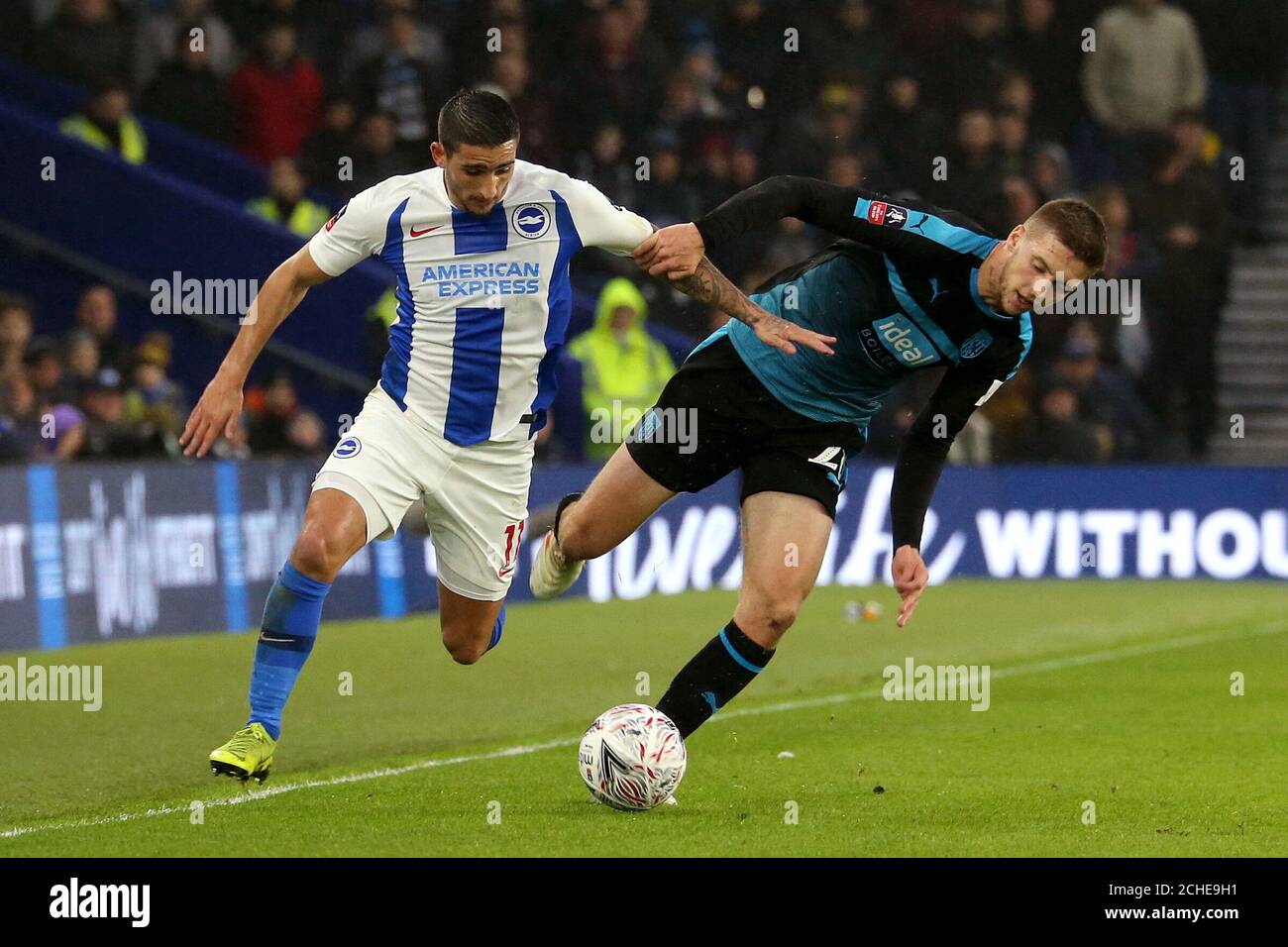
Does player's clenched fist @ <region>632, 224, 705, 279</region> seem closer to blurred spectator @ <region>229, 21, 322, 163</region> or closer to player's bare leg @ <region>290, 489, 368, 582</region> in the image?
player's bare leg @ <region>290, 489, 368, 582</region>

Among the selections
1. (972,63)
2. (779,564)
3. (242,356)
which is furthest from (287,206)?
(779,564)

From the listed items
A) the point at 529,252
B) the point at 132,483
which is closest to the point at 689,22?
the point at 132,483

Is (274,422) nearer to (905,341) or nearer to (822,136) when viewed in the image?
(822,136)

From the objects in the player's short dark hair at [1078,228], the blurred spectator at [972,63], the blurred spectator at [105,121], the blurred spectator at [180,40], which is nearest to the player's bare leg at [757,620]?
the player's short dark hair at [1078,228]

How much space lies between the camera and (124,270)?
54.1 feet

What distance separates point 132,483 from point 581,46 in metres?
8.03

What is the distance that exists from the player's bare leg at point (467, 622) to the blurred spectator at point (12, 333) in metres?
6.11

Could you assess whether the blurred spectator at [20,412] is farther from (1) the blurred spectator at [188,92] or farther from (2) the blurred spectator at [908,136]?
(2) the blurred spectator at [908,136]

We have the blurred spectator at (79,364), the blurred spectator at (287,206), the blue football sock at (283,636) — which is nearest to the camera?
the blue football sock at (283,636)

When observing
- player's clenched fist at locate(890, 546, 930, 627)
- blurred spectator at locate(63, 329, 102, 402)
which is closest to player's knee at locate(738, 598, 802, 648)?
player's clenched fist at locate(890, 546, 930, 627)

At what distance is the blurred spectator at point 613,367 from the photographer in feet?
52.7

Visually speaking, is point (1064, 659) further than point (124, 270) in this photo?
No

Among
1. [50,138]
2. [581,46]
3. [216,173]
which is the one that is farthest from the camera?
[581,46]
